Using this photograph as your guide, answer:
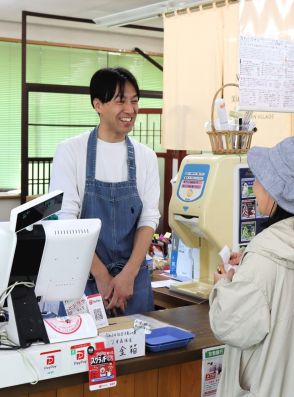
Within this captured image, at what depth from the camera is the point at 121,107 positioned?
8.77 ft

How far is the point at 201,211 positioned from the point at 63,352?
1.08 meters

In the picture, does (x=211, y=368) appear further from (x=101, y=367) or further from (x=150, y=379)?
(x=101, y=367)

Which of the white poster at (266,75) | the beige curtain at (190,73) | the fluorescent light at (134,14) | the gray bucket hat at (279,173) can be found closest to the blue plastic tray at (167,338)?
the gray bucket hat at (279,173)

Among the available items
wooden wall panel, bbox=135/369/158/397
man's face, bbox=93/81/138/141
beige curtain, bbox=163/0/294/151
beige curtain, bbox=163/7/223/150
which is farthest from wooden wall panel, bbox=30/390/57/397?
beige curtain, bbox=163/7/223/150

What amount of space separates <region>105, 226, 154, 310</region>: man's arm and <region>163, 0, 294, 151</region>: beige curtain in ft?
8.13

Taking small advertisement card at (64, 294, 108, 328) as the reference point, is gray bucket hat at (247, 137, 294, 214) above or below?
above

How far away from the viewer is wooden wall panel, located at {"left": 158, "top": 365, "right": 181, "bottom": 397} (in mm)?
2037

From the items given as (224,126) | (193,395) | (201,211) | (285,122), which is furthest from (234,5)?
(193,395)

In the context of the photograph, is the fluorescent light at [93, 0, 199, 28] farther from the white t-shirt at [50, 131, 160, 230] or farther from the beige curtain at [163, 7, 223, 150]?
the white t-shirt at [50, 131, 160, 230]

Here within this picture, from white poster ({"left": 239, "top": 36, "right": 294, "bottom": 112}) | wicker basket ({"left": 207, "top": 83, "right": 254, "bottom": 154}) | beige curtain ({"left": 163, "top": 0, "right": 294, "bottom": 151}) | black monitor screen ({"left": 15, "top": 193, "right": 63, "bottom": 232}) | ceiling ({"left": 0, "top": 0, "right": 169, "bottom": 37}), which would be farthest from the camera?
ceiling ({"left": 0, "top": 0, "right": 169, "bottom": 37})

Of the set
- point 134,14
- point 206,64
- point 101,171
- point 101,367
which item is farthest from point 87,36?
point 101,367

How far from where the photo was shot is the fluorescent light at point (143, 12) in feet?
16.8

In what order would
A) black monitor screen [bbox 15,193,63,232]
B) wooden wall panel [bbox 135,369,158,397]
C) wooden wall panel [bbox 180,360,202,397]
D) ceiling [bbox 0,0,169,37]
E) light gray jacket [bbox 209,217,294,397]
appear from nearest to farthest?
1. light gray jacket [bbox 209,217,294,397]
2. black monitor screen [bbox 15,193,63,232]
3. wooden wall panel [bbox 135,369,158,397]
4. wooden wall panel [bbox 180,360,202,397]
5. ceiling [bbox 0,0,169,37]

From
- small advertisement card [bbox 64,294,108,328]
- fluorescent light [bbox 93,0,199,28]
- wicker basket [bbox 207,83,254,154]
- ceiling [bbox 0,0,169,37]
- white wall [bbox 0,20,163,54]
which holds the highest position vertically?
ceiling [bbox 0,0,169,37]
